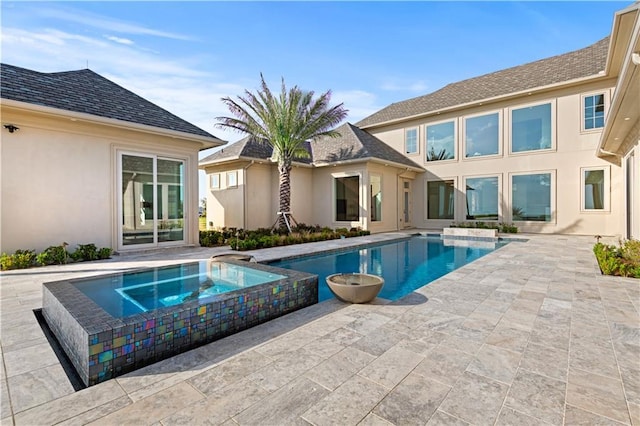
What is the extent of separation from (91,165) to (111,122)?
4.46ft

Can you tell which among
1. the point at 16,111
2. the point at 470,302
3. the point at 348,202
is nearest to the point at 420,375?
the point at 470,302

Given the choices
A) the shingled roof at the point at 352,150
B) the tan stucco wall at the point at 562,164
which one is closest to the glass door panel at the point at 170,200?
the shingled roof at the point at 352,150

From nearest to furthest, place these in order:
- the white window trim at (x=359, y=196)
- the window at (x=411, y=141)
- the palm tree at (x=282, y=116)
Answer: the palm tree at (x=282, y=116) → the white window trim at (x=359, y=196) → the window at (x=411, y=141)

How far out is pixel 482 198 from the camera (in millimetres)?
16547

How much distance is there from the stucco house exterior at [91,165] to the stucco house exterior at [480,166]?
4.36 m

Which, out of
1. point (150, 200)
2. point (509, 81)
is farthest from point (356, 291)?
point (509, 81)

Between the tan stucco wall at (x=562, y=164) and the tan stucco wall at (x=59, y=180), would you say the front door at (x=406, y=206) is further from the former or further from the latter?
the tan stucco wall at (x=59, y=180)

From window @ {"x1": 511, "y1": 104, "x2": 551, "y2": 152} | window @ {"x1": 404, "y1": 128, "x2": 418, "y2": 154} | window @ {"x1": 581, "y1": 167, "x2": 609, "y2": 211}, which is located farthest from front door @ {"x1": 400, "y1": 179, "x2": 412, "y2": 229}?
window @ {"x1": 581, "y1": 167, "x2": 609, "y2": 211}

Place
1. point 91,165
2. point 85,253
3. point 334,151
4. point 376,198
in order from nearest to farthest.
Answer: point 85,253, point 91,165, point 376,198, point 334,151

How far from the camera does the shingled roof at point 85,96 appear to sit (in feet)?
25.3

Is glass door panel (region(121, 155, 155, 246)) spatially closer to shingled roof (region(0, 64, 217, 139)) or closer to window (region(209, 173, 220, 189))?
shingled roof (region(0, 64, 217, 139))

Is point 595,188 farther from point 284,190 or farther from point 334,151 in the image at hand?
point 284,190

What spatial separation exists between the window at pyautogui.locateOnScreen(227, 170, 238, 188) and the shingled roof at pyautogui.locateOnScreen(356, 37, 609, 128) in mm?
9776

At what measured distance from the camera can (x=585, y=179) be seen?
13.8 meters
